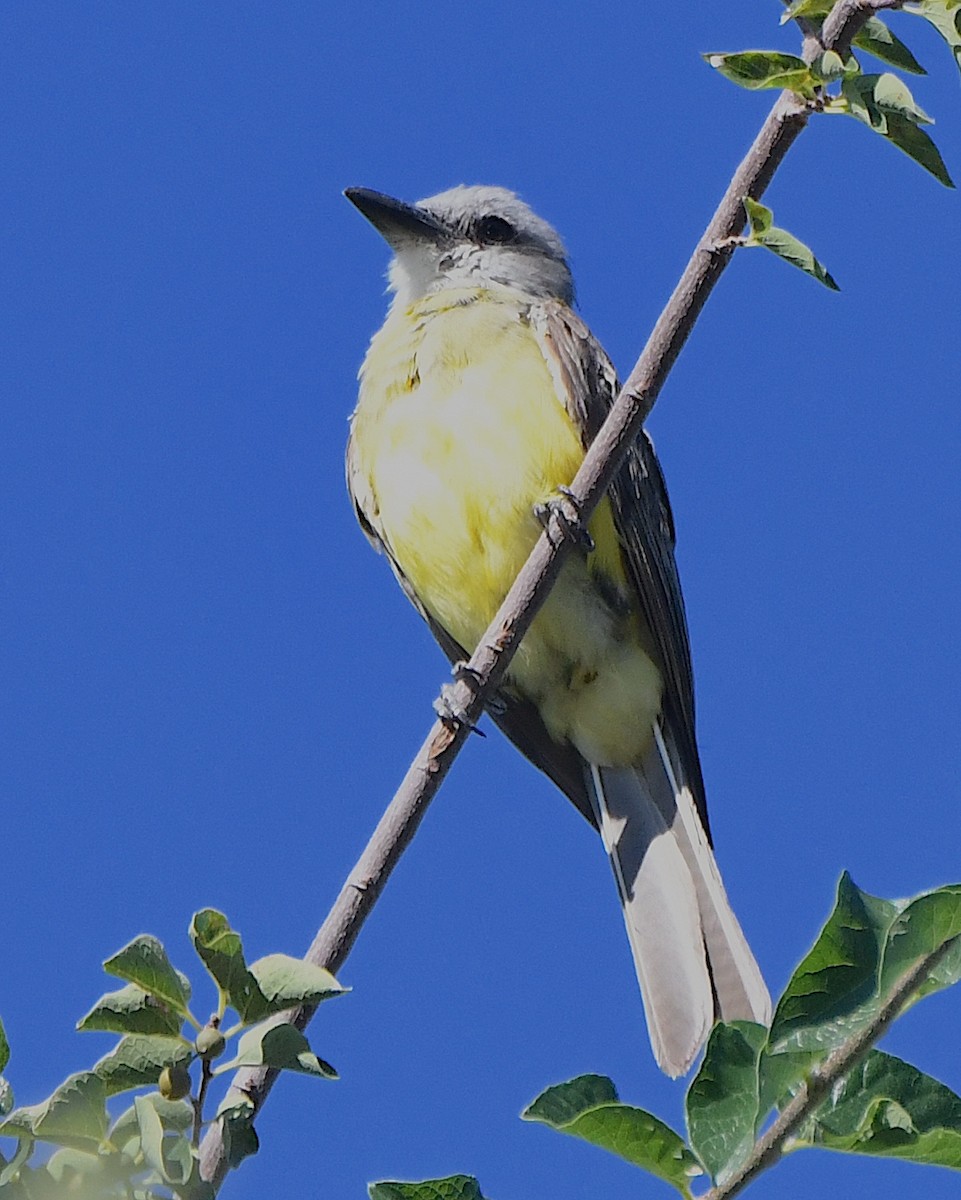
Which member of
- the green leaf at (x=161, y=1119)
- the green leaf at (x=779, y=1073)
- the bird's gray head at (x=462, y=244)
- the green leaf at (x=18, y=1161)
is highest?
the bird's gray head at (x=462, y=244)

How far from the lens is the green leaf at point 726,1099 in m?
1.83

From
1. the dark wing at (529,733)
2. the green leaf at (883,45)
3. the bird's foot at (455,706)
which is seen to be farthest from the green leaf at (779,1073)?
the dark wing at (529,733)

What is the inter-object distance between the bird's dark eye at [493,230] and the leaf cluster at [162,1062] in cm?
606

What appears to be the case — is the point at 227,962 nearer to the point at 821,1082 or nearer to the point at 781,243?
the point at 821,1082

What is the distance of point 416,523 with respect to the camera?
6.27 m

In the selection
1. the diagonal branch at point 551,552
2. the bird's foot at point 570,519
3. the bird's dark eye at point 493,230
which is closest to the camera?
the diagonal branch at point 551,552

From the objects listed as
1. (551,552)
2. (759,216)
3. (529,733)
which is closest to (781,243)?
(759,216)

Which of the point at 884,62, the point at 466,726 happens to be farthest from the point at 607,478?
the point at 884,62

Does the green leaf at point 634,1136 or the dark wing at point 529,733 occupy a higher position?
the dark wing at point 529,733

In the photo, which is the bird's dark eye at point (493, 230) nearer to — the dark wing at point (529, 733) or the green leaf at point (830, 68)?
the dark wing at point (529, 733)

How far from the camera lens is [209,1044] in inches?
81.8

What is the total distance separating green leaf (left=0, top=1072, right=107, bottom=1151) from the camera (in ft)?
6.26

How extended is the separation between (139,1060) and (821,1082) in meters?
0.84

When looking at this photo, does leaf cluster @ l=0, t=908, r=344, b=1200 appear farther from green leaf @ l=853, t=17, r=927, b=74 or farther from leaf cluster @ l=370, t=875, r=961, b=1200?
green leaf @ l=853, t=17, r=927, b=74
